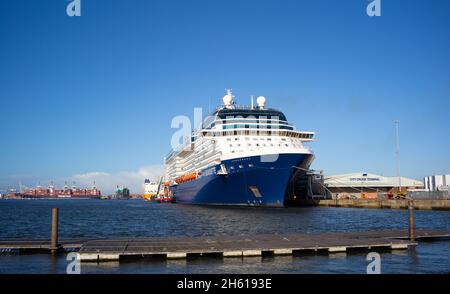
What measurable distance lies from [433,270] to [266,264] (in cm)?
687

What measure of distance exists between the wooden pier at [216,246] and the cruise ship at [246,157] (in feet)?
89.2

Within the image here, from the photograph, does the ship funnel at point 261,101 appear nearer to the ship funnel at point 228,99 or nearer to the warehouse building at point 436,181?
the ship funnel at point 228,99

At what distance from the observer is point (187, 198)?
270 feet

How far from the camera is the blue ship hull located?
51.9 m

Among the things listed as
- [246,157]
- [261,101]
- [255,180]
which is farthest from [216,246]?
[261,101]

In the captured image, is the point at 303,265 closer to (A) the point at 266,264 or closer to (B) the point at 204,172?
(A) the point at 266,264

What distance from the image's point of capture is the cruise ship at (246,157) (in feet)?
172

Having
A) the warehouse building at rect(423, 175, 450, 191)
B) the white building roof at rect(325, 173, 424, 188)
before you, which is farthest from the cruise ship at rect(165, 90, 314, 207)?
the warehouse building at rect(423, 175, 450, 191)

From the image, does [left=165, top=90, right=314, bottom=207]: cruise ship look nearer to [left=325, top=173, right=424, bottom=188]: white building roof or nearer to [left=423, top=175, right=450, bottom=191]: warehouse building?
[left=325, top=173, right=424, bottom=188]: white building roof

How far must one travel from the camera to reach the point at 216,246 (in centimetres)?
2094

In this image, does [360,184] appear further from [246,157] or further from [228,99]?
[246,157]

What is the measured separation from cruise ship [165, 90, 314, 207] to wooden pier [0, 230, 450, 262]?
27191mm

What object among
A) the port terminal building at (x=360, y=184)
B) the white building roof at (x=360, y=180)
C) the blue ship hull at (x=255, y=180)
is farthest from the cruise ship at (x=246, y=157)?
the white building roof at (x=360, y=180)
